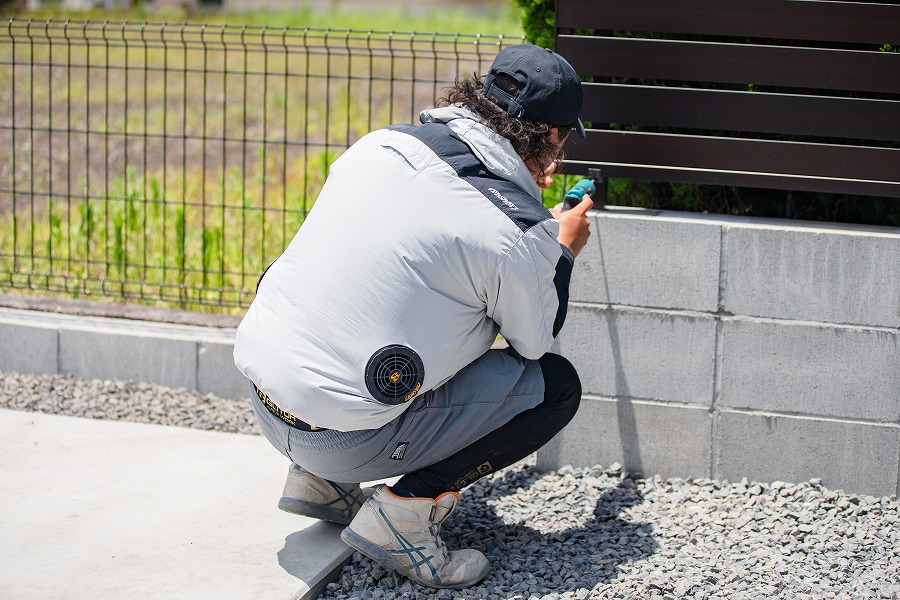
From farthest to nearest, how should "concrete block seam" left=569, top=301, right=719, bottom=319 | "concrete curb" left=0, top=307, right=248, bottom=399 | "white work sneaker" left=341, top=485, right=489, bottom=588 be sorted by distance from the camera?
"concrete curb" left=0, top=307, right=248, bottom=399, "concrete block seam" left=569, top=301, right=719, bottom=319, "white work sneaker" left=341, top=485, right=489, bottom=588

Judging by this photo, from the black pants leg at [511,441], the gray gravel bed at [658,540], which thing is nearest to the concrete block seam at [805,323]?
the gray gravel bed at [658,540]

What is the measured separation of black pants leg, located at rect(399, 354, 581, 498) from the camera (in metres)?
2.92

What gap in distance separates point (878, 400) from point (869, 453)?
7.6 inches

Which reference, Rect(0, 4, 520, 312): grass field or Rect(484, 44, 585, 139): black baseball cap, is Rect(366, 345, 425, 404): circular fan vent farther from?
Rect(0, 4, 520, 312): grass field

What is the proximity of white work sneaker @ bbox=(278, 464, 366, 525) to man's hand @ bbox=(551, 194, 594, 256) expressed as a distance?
1.02 m

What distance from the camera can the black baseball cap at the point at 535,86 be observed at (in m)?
2.71

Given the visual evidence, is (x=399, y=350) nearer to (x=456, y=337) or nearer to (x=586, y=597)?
(x=456, y=337)

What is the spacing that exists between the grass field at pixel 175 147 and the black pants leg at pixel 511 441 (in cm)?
150

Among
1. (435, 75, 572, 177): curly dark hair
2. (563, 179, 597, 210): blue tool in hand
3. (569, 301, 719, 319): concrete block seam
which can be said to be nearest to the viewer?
(435, 75, 572, 177): curly dark hair

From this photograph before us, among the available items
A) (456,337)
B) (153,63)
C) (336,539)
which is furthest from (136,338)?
(153,63)

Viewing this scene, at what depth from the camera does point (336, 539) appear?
320 centimetres

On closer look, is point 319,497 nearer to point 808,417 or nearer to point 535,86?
point 535,86

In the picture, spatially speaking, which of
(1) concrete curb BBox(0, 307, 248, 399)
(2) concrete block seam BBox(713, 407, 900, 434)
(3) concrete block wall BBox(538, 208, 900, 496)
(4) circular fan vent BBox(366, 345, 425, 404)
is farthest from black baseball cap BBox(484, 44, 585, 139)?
(1) concrete curb BBox(0, 307, 248, 399)

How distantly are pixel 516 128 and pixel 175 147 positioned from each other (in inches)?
326
